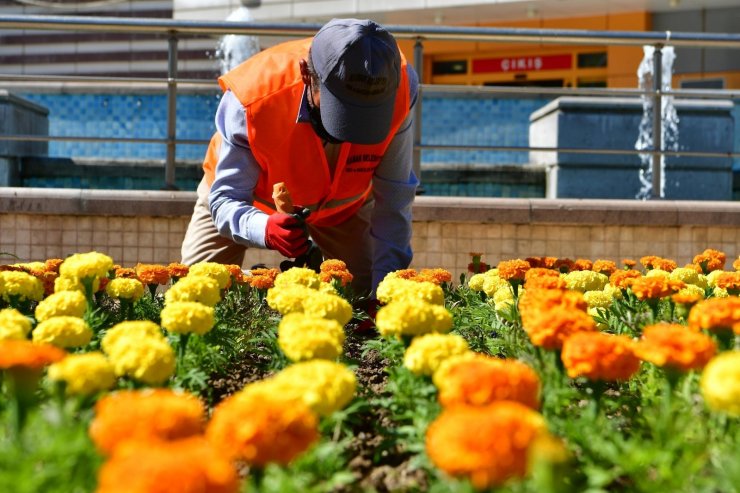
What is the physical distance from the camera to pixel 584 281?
114 inches

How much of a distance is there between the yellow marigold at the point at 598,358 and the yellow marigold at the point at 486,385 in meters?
0.17

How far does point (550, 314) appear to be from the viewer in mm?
1663

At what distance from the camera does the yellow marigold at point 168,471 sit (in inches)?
34.8

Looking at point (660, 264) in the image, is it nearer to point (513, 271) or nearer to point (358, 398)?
point (513, 271)

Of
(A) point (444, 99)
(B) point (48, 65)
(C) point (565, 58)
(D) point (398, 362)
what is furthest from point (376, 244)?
(B) point (48, 65)

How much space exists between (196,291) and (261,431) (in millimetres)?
1161

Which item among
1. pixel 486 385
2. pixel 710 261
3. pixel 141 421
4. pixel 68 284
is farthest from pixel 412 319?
pixel 710 261

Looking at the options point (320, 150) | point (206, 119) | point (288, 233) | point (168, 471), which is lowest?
point (168, 471)

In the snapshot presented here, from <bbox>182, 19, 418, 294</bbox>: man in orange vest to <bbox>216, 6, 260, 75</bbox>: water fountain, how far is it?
9632mm

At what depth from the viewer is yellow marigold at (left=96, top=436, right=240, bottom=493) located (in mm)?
885

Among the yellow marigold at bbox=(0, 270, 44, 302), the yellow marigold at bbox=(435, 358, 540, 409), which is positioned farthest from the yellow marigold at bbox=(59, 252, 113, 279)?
the yellow marigold at bbox=(435, 358, 540, 409)

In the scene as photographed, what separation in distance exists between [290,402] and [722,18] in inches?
590

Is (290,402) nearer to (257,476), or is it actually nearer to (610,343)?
(257,476)

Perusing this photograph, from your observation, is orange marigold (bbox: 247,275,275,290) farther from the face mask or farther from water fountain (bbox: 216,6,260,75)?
water fountain (bbox: 216,6,260,75)
